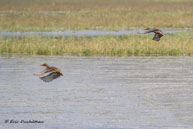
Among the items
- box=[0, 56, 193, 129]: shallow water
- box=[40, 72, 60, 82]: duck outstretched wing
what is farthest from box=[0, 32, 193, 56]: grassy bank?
box=[40, 72, 60, 82]: duck outstretched wing

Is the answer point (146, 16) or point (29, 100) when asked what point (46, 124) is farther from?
point (146, 16)

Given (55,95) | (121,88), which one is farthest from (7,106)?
(121,88)

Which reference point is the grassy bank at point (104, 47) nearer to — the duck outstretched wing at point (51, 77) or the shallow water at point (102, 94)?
the shallow water at point (102, 94)

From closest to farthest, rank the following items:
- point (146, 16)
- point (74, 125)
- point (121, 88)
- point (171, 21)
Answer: point (74, 125) → point (121, 88) → point (171, 21) → point (146, 16)

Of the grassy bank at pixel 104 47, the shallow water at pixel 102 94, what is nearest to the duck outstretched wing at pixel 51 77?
the shallow water at pixel 102 94

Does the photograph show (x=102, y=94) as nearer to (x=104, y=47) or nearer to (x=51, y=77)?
(x=51, y=77)

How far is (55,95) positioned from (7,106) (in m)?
2.17

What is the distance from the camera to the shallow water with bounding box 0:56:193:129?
45.4ft

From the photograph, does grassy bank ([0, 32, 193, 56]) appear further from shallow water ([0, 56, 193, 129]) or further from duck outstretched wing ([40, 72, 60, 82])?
duck outstretched wing ([40, 72, 60, 82])

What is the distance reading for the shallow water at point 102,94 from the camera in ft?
45.4

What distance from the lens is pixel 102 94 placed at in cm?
1741

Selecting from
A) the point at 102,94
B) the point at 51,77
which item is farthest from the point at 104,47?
the point at 51,77

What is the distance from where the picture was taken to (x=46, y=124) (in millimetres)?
13461

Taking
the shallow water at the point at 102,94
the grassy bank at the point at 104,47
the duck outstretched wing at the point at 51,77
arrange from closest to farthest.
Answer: the duck outstretched wing at the point at 51,77
the shallow water at the point at 102,94
the grassy bank at the point at 104,47
